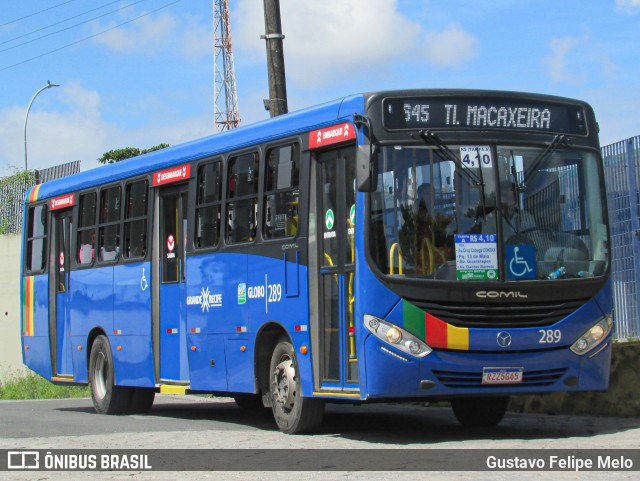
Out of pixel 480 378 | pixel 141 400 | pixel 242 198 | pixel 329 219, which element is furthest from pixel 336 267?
pixel 141 400

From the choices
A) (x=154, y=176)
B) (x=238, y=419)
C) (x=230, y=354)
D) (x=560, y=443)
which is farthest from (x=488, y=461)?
(x=154, y=176)

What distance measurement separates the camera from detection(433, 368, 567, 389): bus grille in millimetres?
11695

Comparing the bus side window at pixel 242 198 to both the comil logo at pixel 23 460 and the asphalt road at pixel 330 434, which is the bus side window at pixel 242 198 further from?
the comil logo at pixel 23 460

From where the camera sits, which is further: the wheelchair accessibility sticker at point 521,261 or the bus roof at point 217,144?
the bus roof at point 217,144

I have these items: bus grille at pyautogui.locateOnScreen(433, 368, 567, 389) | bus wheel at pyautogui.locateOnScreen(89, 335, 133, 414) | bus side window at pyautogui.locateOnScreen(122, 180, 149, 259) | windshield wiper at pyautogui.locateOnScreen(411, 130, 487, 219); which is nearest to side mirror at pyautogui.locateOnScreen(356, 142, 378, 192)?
windshield wiper at pyautogui.locateOnScreen(411, 130, 487, 219)

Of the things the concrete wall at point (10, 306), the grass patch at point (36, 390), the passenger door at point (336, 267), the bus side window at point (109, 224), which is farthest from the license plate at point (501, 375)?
the concrete wall at point (10, 306)

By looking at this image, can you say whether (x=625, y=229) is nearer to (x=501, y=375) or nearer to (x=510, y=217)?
(x=510, y=217)

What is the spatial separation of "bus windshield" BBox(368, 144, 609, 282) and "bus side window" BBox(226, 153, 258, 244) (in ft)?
8.31

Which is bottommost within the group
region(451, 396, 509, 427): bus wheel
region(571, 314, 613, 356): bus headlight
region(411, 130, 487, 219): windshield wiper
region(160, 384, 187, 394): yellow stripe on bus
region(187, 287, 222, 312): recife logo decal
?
region(451, 396, 509, 427): bus wheel

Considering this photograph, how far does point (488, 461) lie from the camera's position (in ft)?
33.7

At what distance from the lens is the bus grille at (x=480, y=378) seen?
1170 cm

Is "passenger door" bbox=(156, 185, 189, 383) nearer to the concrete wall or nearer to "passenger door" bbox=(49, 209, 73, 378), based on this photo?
"passenger door" bbox=(49, 209, 73, 378)

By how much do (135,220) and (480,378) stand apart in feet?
22.8

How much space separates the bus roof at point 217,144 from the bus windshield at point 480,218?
920 millimetres
